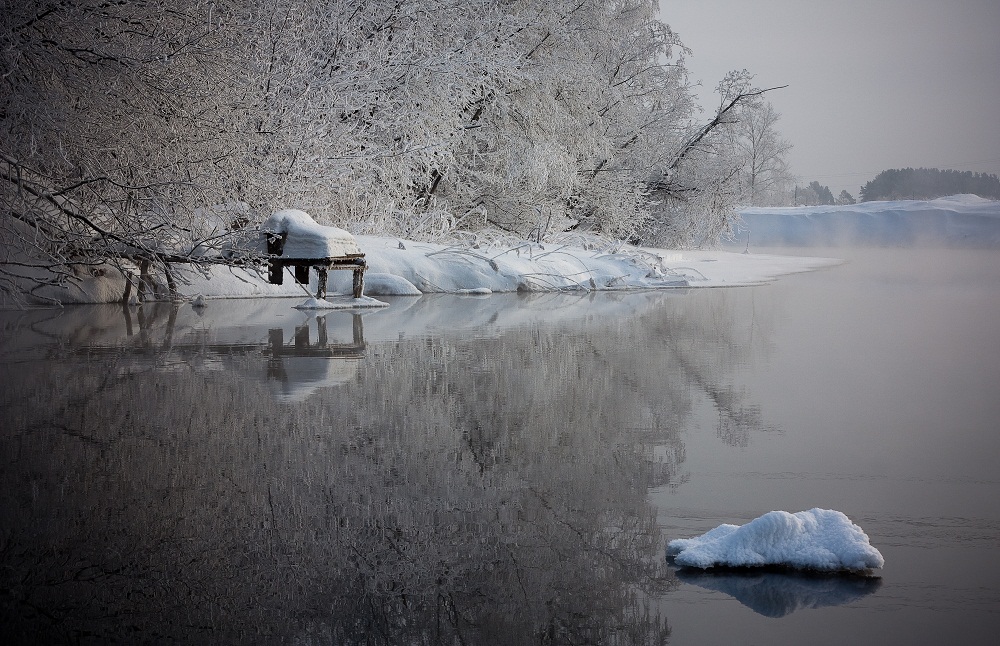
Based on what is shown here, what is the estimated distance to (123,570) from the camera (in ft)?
8.46

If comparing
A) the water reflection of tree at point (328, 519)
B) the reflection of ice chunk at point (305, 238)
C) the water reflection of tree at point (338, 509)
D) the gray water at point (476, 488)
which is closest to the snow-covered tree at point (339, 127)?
the reflection of ice chunk at point (305, 238)

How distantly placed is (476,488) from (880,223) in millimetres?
56974

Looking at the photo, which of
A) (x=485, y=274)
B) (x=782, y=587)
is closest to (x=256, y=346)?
(x=782, y=587)

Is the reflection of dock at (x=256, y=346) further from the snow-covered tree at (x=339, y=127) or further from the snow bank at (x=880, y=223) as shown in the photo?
the snow bank at (x=880, y=223)

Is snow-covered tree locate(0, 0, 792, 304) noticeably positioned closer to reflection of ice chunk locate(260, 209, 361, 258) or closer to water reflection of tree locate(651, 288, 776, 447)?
reflection of ice chunk locate(260, 209, 361, 258)

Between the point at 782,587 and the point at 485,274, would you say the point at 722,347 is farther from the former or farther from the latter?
the point at 485,274

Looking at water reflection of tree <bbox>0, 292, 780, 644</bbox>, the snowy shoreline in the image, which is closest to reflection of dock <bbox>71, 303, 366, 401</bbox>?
water reflection of tree <bbox>0, 292, 780, 644</bbox>

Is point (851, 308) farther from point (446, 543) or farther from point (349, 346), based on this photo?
point (446, 543)

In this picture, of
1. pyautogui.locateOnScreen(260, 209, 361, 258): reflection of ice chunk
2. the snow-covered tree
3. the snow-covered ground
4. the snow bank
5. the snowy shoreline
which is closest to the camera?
the snow-covered tree

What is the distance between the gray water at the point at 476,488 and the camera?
7.56 ft

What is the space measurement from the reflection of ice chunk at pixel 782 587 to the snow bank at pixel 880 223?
49041 mm

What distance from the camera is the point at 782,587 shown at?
251 cm

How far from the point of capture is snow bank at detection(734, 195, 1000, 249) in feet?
165

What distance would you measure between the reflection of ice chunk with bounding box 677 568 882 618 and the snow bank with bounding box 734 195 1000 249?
4904 centimetres
